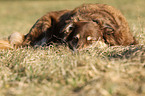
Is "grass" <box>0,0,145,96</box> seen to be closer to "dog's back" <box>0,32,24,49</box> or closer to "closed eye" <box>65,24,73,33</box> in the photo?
"closed eye" <box>65,24,73,33</box>

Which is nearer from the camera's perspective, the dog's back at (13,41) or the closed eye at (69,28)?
the closed eye at (69,28)

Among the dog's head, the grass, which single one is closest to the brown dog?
the dog's head

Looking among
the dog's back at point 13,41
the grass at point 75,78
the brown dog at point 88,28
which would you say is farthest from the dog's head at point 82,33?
the dog's back at point 13,41

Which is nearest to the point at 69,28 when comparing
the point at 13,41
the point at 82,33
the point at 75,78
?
the point at 82,33

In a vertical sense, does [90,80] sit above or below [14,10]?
below

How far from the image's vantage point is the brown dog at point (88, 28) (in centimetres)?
385

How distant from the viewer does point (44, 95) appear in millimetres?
2041

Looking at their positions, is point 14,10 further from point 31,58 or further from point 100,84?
point 100,84

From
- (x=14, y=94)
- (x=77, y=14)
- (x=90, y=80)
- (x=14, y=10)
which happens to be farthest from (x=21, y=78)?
(x=14, y=10)

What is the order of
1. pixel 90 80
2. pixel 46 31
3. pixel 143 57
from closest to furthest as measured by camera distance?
1. pixel 90 80
2. pixel 143 57
3. pixel 46 31

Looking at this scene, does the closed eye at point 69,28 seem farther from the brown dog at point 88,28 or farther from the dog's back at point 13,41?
the dog's back at point 13,41

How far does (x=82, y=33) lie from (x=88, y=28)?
0.60 ft

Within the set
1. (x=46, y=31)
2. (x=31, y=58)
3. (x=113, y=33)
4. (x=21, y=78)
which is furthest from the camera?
(x=46, y=31)

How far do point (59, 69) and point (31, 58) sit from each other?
2.80 ft
